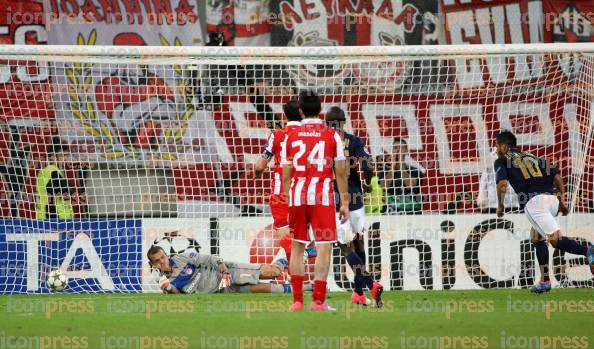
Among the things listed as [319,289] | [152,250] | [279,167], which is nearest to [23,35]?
[152,250]

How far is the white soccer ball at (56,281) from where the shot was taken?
43.4 feet

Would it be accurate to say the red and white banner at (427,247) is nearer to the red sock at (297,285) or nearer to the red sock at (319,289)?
the red sock at (297,285)

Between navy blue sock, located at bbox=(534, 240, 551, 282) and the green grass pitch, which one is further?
navy blue sock, located at bbox=(534, 240, 551, 282)

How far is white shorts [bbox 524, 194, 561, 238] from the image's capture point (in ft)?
39.6

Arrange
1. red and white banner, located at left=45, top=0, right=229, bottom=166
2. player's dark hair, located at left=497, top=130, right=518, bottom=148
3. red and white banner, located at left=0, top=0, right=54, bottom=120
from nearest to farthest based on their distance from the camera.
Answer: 1. player's dark hair, located at left=497, top=130, right=518, bottom=148
2. red and white banner, located at left=45, top=0, right=229, bottom=166
3. red and white banner, located at left=0, top=0, right=54, bottom=120

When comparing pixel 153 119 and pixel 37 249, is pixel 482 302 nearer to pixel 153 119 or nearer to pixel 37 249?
pixel 37 249

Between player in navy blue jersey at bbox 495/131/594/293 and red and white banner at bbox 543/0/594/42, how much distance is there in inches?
220

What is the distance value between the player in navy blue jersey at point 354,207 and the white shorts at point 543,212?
7.91ft

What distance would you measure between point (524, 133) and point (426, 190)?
1.68 m

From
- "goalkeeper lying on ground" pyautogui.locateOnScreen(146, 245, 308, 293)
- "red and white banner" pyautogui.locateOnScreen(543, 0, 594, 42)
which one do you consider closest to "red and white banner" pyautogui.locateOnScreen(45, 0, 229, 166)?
"goalkeeper lying on ground" pyautogui.locateOnScreen(146, 245, 308, 293)

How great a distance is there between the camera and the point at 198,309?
32.7 feet

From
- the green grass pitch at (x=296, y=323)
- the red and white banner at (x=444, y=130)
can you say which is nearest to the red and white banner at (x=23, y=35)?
the red and white banner at (x=444, y=130)

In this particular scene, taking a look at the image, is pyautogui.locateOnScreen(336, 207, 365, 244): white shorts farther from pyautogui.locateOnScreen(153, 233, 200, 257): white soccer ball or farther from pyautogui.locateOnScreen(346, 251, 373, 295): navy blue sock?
pyautogui.locateOnScreen(153, 233, 200, 257): white soccer ball

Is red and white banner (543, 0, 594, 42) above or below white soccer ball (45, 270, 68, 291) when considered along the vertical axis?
above
